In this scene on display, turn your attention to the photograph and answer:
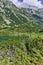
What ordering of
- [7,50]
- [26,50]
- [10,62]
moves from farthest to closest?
[26,50]
[7,50]
[10,62]

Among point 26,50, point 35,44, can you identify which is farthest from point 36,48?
point 26,50

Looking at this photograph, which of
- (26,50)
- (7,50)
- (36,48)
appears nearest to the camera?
(7,50)

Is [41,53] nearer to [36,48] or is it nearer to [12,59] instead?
[36,48]

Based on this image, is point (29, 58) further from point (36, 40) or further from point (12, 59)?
point (36, 40)

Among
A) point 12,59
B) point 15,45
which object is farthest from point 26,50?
point 12,59

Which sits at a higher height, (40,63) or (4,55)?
(4,55)

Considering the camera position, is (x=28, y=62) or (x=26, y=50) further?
(x=26, y=50)

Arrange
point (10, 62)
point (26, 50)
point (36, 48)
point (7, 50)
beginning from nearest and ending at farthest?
point (10, 62) → point (7, 50) → point (26, 50) → point (36, 48)

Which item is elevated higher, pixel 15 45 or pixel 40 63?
pixel 15 45

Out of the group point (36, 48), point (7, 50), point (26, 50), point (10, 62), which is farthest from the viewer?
point (36, 48)
